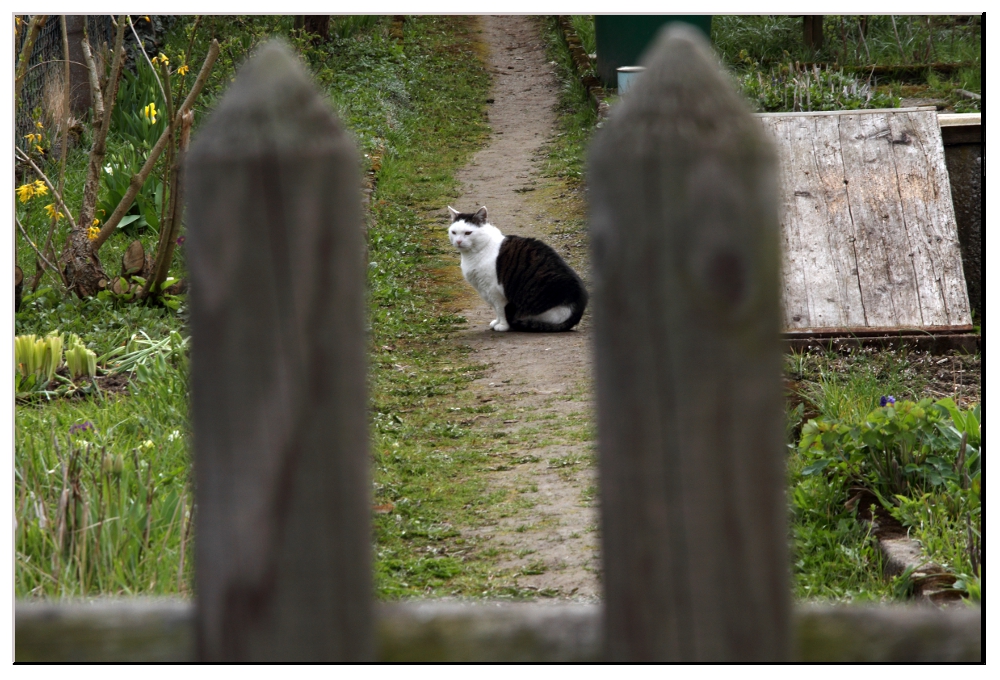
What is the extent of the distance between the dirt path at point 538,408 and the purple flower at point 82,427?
52.4 inches

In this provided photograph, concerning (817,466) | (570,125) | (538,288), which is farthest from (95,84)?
(570,125)

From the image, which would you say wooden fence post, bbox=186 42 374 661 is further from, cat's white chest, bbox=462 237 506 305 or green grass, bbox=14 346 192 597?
cat's white chest, bbox=462 237 506 305

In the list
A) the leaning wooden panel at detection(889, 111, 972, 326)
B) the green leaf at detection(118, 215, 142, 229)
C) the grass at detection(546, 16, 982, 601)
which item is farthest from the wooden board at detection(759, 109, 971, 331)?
the green leaf at detection(118, 215, 142, 229)

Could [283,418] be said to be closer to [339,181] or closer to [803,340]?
[339,181]

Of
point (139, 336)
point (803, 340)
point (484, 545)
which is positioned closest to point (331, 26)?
point (139, 336)

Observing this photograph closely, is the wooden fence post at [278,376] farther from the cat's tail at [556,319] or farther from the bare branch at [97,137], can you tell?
the bare branch at [97,137]

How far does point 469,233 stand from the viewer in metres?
5.27

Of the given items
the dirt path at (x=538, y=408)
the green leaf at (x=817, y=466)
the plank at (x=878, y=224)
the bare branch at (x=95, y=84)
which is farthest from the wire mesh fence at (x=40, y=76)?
the green leaf at (x=817, y=466)

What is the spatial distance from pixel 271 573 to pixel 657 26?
32.6 ft

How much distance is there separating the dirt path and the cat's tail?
66 millimetres

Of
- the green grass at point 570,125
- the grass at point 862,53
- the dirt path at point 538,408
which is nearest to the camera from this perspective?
the dirt path at point 538,408

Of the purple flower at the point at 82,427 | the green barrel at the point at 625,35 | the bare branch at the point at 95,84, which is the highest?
the green barrel at the point at 625,35

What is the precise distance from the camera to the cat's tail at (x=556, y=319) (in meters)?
5.18

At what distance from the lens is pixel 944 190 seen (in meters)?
4.62
